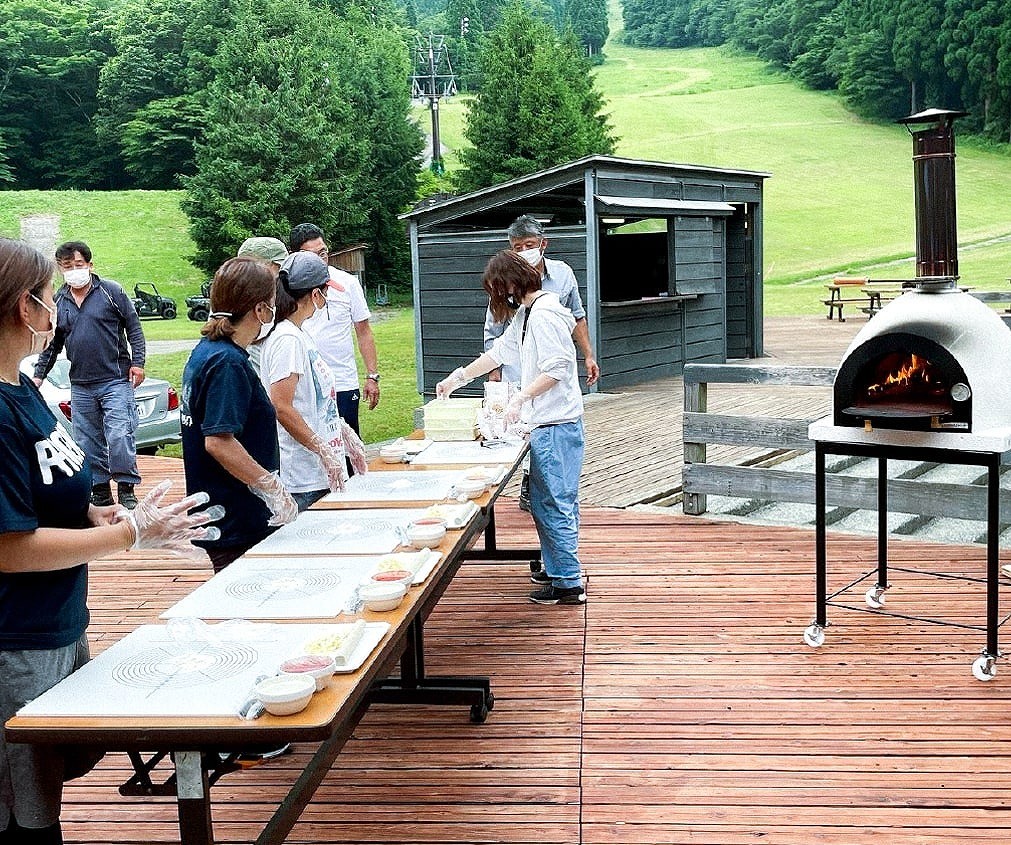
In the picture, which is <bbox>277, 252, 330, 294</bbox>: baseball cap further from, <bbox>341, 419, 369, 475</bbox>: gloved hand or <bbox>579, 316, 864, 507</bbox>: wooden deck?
<bbox>579, 316, 864, 507</bbox>: wooden deck

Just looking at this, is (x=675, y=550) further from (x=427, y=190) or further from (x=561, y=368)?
(x=427, y=190)

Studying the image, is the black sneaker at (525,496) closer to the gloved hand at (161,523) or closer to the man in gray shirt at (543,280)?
the man in gray shirt at (543,280)

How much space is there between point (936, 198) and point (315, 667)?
10.9ft

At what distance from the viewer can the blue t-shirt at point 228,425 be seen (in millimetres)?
3305

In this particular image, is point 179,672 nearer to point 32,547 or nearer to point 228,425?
point 32,547

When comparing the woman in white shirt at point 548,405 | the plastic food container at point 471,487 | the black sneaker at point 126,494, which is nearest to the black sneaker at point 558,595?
the woman in white shirt at point 548,405

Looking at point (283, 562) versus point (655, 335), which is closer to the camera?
point (283, 562)

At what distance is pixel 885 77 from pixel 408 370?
48.7m

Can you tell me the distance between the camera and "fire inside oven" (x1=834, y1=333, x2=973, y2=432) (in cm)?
402

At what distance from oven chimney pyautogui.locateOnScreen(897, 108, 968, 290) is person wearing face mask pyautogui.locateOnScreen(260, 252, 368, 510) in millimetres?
2379

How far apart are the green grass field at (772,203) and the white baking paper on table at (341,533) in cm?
871

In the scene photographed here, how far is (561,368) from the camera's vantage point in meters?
4.72

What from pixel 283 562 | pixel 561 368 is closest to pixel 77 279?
pixel 561 368

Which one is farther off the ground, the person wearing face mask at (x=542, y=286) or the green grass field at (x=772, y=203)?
the green grass field at (x=772, y=203)
